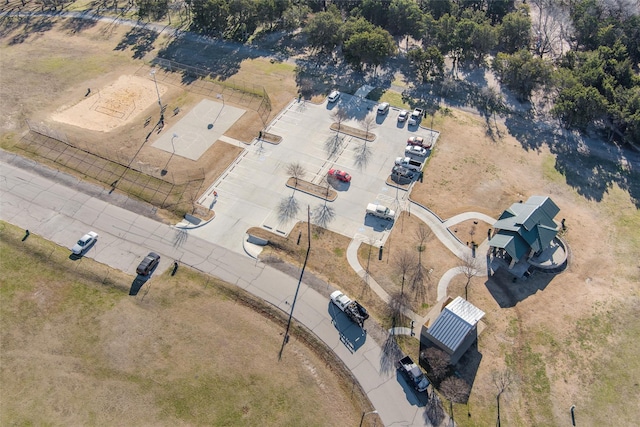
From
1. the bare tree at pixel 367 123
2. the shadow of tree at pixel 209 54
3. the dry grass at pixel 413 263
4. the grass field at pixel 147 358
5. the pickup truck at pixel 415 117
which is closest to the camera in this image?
the grass field at pixel 147 358

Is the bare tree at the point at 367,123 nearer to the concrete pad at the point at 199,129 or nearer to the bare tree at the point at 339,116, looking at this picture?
the bare tree at the point at 339,116

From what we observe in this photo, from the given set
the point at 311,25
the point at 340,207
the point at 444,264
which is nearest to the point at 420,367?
the point at 444,264

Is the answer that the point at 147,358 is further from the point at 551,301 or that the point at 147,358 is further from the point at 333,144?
the point at 551,301

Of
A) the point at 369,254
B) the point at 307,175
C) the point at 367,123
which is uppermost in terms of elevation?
the point at 367,123

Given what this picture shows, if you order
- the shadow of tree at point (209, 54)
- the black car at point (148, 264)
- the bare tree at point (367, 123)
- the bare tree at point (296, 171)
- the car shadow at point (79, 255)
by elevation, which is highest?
the shadow of tree at point (209, 54)

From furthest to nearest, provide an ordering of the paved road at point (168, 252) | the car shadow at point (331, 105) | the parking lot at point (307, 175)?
the car shadow at point (331, 105) → the parking lot at point (307, 175) → the paved road at point (168, 252)

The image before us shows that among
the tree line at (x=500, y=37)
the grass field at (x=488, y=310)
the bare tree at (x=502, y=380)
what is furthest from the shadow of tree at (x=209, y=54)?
the bare tree at (x=502, y=380)

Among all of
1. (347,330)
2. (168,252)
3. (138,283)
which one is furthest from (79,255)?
(347,330)

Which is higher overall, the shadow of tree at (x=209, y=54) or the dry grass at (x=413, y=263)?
the shadow of tree at (x=209, y=54)
